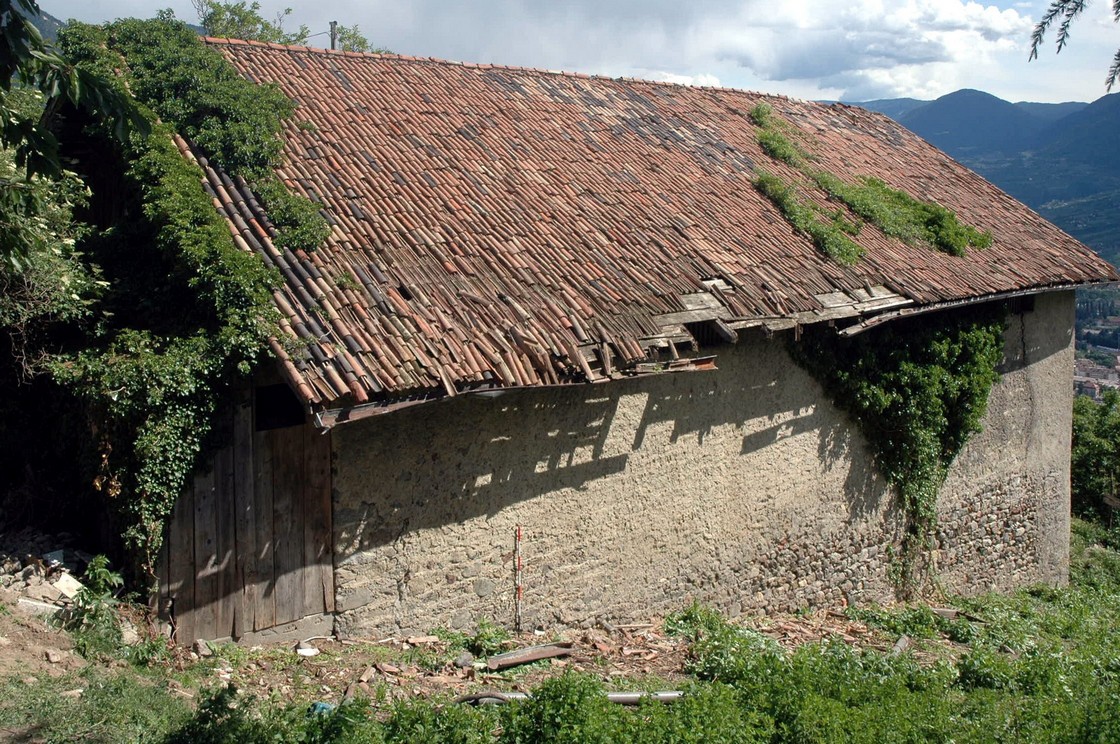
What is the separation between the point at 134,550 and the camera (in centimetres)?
703

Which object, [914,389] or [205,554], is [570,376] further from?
[914,389]

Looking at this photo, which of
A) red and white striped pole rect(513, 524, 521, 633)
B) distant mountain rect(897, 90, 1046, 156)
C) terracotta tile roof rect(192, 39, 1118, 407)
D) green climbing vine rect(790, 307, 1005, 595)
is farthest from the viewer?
distant mountain rect(897, 90, 1046, 156)

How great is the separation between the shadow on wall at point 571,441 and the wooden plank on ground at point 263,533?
1.83 feet

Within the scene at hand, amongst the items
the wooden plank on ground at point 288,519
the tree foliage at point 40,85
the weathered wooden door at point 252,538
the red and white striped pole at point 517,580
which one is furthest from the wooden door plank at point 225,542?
the tree foliage at point 40,85

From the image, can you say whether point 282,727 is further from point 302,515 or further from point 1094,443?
point 1094,443

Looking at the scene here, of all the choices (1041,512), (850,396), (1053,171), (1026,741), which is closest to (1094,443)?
(1041,512)

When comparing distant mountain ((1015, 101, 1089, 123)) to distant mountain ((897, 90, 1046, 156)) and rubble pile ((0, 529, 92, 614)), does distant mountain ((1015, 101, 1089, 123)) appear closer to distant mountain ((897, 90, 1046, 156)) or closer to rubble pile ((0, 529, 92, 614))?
distant mountain ((897, 90, 1046, 156))

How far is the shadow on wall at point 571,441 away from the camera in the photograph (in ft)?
25.3

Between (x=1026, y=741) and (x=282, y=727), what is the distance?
5.12 m

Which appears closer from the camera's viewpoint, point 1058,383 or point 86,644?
point 86,644

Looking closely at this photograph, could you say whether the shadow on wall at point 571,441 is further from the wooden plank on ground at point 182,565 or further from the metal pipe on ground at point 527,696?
the metal pipe on ground at point 527,696

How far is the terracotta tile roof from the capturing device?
25.7ft

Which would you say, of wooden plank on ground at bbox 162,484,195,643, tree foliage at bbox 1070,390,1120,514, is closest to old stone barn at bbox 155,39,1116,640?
wooden plank on ground at bbox 162,484,195,643

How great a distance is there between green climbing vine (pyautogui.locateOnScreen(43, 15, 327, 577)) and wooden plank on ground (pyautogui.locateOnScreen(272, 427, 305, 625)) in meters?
0.63
